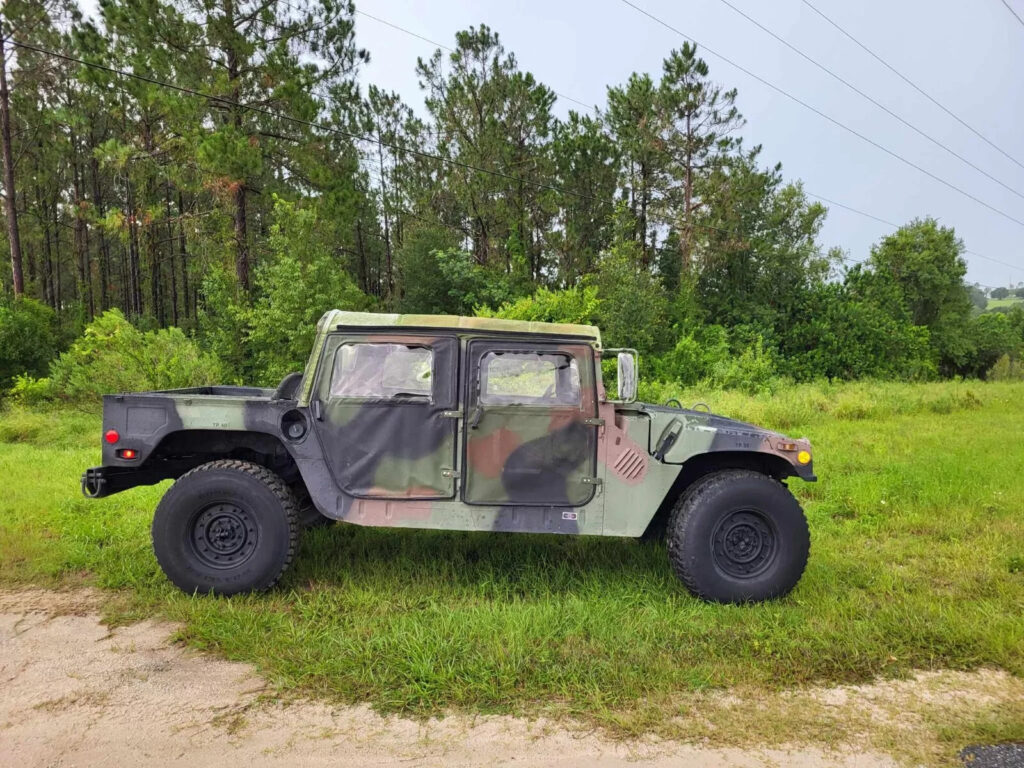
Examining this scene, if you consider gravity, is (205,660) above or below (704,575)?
below

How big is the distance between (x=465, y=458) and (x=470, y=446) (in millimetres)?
82

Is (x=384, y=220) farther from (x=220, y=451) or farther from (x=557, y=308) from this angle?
(x=220, y=451)

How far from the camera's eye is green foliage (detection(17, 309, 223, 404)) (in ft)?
44.9

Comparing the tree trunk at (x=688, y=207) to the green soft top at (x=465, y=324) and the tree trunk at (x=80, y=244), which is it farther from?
the tree trunk at (x=80, y=244)

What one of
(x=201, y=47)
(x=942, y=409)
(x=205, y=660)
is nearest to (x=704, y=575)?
(x=205, y=660)

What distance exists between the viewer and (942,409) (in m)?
15.1

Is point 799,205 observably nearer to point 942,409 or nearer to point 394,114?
point 394,114

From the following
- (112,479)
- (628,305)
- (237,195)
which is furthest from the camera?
(628,305)

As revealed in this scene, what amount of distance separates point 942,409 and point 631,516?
14.0 meters

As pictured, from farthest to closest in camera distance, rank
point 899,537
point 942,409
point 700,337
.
Answer: point 700,337 < point 942,409 < point 899,537

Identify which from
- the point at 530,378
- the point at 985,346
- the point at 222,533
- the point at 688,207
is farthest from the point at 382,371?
the point at 985,346

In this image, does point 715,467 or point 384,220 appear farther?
point 384,220

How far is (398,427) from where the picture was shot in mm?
4305

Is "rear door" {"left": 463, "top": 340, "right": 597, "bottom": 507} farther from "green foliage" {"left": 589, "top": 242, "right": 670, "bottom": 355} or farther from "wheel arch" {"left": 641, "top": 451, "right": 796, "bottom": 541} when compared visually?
"green foliage" {"left": 589, "top": 242, "right": 670, "bottom": 355}
